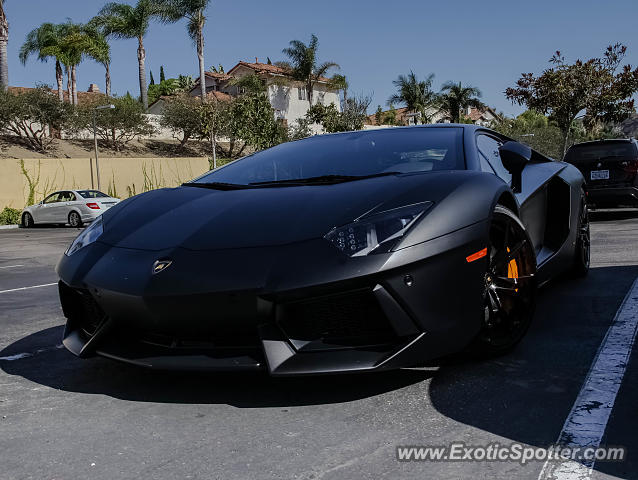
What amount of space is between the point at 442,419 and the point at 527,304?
116 cm

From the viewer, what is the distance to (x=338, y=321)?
262 centimetres

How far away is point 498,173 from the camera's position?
371 cm

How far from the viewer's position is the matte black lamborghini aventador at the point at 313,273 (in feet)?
8.41

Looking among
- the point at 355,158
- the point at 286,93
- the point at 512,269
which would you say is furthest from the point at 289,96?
the point at 512,269

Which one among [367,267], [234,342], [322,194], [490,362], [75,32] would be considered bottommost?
[490,362]

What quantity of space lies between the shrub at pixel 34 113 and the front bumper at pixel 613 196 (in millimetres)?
36707

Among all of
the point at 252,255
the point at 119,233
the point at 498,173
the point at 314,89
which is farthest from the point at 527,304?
the point at 314,89

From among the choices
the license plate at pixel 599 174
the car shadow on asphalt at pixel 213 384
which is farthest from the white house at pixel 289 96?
the car shadow on asphalt at pixel 213 384

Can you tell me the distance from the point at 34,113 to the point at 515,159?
42.0 metres

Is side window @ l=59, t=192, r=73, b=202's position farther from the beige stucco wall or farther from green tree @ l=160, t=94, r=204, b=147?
green tree @ l=160, t=94, r=204, b=147

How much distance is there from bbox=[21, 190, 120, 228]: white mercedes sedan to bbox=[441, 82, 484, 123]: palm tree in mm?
38915

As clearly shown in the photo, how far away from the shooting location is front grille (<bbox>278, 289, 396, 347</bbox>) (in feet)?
8.50

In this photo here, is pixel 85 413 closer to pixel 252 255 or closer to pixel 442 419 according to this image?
pixel 252 255

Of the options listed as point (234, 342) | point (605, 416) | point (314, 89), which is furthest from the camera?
point (314, 89)
